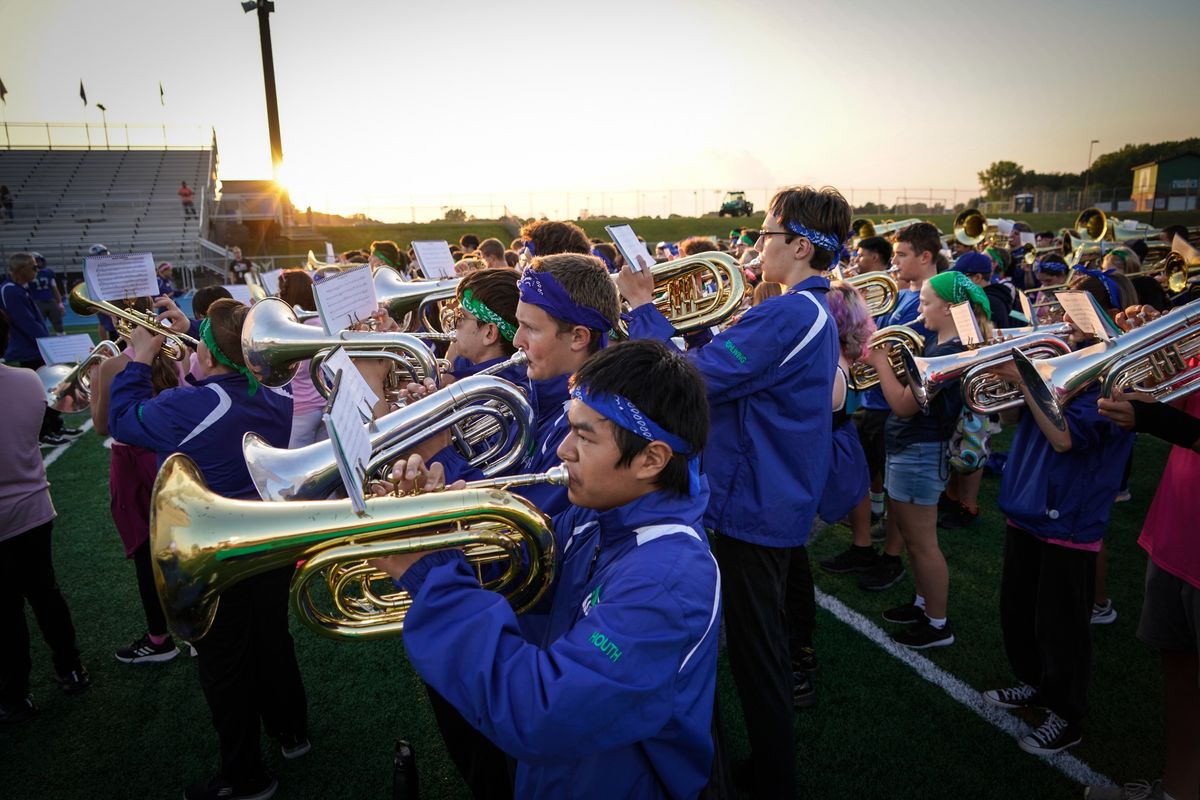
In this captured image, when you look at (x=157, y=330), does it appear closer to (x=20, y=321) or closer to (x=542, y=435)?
(x=542, y=435)

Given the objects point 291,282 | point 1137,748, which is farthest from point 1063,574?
point 291,282

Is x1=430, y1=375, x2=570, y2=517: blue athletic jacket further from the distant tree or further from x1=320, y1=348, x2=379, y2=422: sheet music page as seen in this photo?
the distant tree

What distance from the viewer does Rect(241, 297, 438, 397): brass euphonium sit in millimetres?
3160

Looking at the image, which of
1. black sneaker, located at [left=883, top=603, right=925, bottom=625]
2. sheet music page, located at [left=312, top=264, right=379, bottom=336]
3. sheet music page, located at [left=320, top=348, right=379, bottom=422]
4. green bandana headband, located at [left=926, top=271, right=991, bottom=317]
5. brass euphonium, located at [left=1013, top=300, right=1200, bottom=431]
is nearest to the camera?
sheet music page, located at [left=320, top=348, right=379, bottom=422]

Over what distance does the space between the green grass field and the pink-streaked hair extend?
1.52 meters

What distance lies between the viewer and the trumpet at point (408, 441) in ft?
7.07

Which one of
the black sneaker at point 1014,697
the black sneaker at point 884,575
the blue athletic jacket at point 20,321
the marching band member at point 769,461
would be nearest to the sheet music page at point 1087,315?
the marching band member at point 769,461

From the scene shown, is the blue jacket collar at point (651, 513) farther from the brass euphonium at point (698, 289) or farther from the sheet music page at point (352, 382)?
the brass euphonium at point (698, 289)

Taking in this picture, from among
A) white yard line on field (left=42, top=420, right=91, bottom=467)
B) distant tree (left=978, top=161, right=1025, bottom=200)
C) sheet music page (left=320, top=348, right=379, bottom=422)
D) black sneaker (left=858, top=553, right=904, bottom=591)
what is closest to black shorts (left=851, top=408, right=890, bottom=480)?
black sneaker (left=858, top=553, right=904, bottom=591)

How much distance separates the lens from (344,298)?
3178 millimetres

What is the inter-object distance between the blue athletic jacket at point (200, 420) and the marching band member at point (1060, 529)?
12.6 ft

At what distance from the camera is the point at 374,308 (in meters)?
3.43

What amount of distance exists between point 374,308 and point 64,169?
159ft

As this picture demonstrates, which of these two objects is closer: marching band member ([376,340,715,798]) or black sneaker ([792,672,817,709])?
marching band member ([376,340,715,798])
